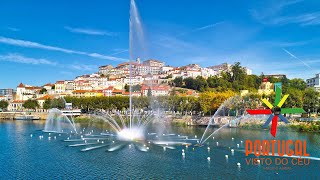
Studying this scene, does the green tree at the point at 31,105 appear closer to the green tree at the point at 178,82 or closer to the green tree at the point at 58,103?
the green tree at the point at 58,103

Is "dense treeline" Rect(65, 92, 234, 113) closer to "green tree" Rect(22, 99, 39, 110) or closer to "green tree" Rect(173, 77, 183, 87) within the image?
"green tree" Rect(22, 99, 39, 110)

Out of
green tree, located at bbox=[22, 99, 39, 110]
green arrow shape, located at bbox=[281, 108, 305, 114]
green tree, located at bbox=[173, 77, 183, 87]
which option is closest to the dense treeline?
green tree, located at bbox=[22, 99, 39, 110]

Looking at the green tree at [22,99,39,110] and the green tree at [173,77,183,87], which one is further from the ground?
the green tree at [173,77,183,87]

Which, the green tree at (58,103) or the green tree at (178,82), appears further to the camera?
the green tree at (178,82)

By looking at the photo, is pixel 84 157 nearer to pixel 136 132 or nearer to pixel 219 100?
pixel 136 132

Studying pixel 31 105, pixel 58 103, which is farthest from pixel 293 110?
pixel 31 105

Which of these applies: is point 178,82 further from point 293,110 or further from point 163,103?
point 293,110

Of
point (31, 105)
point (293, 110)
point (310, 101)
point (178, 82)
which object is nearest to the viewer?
point (293, 110)

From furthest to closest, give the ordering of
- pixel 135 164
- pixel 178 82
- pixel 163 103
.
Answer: pixel 178 82, pixel 163 103, pixel 135 164

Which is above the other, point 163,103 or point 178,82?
point 178,82

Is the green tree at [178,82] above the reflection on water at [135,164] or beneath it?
above

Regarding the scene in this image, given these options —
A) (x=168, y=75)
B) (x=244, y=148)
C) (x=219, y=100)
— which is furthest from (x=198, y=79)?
(x=244, y=148)

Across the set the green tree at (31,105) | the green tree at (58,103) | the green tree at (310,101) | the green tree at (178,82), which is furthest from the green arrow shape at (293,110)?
the green tree at (178,82)

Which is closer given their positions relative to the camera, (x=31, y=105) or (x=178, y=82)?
(x=31, y=105)
